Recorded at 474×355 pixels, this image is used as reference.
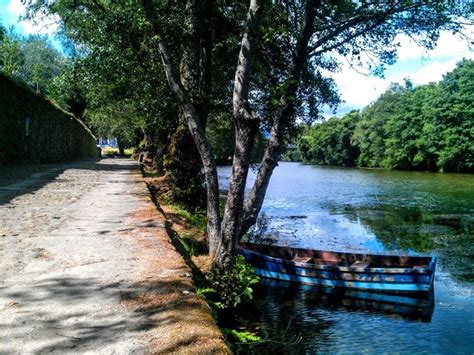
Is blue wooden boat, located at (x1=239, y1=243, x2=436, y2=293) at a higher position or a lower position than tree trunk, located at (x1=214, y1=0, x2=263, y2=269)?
lower

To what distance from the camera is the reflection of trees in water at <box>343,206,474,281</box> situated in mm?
16344

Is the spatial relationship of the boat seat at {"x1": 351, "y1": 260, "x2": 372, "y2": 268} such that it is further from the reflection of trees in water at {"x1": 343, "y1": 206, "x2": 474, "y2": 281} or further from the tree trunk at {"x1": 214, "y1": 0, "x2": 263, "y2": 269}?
the tree trunk at {"x1": 214, "y1": 0, "x2": 263, "y2": 269}

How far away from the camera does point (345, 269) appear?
41.0 feet

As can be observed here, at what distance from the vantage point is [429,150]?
240 ft

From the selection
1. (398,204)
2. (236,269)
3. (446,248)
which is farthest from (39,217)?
(398,204)

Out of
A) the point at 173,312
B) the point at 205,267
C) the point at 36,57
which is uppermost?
the point at 36,57

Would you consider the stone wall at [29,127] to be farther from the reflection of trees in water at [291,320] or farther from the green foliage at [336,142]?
the green foliage at [336,142]

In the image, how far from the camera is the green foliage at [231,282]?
8383 mm

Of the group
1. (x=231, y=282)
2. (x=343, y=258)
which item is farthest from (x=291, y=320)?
(x=343, y=258)

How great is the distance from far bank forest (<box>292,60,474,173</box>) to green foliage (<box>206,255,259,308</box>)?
40.9 meters

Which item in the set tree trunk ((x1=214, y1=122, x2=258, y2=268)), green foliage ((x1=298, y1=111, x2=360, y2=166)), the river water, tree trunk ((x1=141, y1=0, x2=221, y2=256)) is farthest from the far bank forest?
tree trunk ((x1=214, y1=122, x2=258, y2=268))

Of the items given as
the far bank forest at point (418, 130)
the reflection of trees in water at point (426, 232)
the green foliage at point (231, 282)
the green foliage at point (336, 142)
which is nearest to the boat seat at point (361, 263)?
the reflection of trees in water at point (426, 232)

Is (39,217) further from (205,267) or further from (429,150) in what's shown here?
(429,150)

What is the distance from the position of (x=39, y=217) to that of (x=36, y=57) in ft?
261
